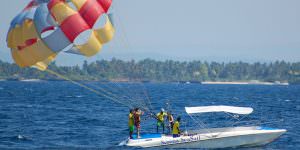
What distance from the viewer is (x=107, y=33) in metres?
32.2

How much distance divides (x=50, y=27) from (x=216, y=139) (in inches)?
418

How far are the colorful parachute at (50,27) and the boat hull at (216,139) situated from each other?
244 inches

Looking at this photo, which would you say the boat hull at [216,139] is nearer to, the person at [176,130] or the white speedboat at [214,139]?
the white speedboat at [214,139]

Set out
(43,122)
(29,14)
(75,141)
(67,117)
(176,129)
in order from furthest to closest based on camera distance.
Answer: (67,117) < (43,122) < (75,141) < (176,129) < (29,14)

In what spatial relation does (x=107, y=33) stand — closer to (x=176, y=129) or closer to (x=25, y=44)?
(x=25, y=44)

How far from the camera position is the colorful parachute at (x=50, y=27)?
2964cm

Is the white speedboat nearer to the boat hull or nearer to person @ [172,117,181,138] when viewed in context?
the boat hull

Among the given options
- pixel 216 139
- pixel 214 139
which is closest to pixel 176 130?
pixel 214 139

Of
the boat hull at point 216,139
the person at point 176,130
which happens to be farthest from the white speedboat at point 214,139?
the person at point 176,130

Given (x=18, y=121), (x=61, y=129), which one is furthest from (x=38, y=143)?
(x=18, y=121)

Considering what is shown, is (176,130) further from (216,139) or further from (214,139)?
(216,139)

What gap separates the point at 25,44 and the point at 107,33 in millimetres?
4048

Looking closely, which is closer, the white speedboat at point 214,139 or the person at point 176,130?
the white speedboat at point 214,139

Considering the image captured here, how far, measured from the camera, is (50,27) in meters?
31.2
